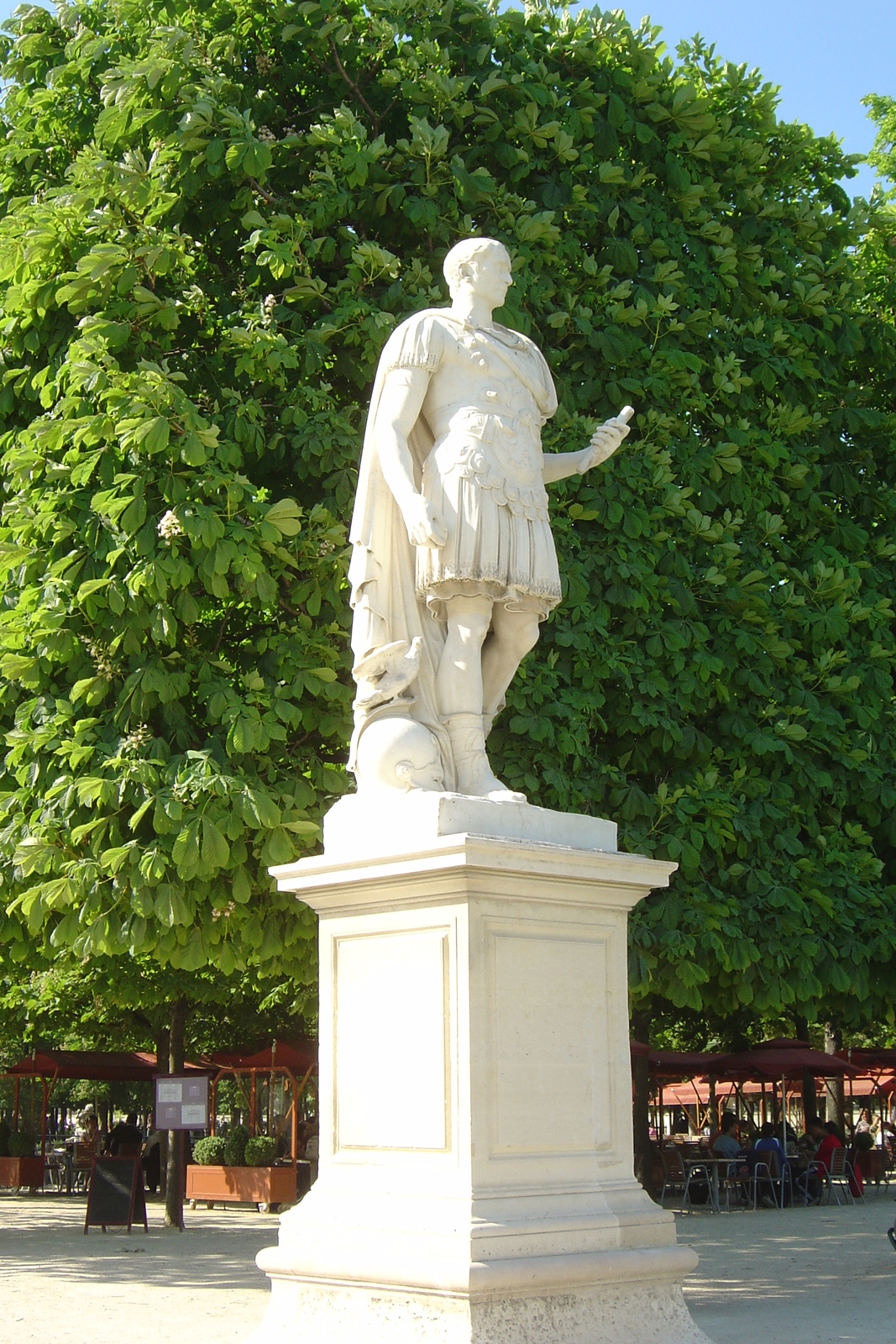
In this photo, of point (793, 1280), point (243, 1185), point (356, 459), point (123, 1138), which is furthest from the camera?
point (123, 1138)

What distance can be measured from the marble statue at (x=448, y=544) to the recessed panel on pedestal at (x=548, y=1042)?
70cm

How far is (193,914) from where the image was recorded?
1022 cm

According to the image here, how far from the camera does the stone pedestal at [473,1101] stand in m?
5.72

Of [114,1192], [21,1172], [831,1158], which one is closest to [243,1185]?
[114,1192]

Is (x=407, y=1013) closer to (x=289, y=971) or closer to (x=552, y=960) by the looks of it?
(x=552, y=960)

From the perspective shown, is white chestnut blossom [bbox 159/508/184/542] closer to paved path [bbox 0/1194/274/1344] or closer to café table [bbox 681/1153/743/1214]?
paved path [bbox 0/1194/274/1344]

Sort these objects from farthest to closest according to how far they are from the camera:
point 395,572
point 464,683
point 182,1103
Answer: point 182,1103 < point 395,572 < point 464,683

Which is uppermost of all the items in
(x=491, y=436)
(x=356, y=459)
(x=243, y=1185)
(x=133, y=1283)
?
(x=356, y=459)

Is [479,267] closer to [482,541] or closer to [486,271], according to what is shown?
[486,271]

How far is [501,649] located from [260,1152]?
15931 mm

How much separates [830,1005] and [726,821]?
112 inches

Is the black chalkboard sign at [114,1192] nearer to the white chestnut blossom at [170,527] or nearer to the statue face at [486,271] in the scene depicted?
the white chestnut blossom at [170,527]

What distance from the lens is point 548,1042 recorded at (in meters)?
6.21

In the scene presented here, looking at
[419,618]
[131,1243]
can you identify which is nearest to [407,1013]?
[419,618]
